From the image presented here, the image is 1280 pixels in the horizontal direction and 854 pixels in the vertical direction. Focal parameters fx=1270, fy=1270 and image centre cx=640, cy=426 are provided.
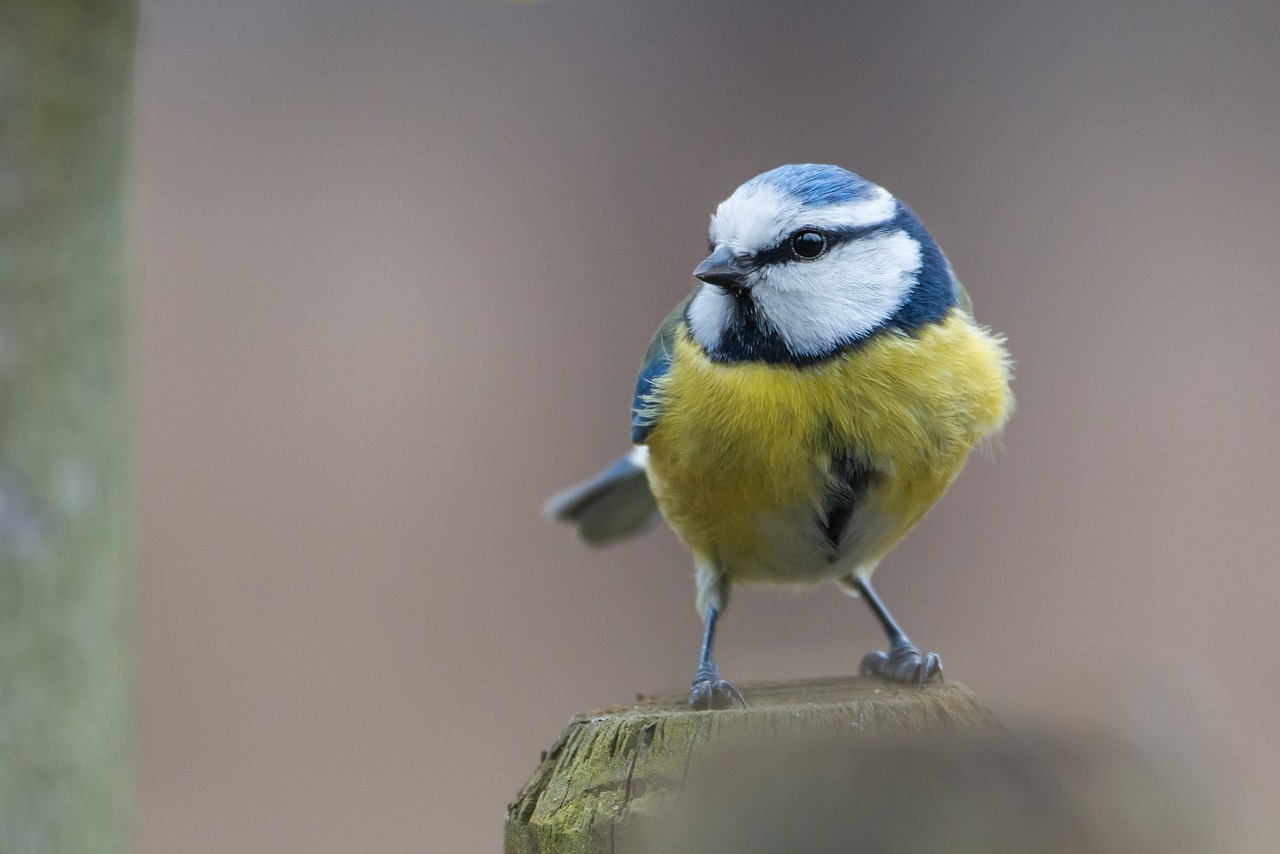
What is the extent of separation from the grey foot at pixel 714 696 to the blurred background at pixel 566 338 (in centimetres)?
178

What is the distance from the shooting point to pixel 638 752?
952 millimetres

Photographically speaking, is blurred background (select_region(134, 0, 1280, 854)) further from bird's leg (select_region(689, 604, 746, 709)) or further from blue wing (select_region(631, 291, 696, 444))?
bird's leg (select_region(689, 604, 746, 709))

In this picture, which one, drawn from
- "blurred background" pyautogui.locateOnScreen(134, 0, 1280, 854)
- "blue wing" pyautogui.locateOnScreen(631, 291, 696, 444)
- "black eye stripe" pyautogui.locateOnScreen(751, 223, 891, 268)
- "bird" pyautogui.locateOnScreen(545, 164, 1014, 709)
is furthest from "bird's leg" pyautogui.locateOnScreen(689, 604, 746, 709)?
"blurred background" pyautogui.locateOnScreen(134, 0, 1280, 854)

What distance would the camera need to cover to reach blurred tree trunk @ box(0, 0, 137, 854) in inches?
40.0

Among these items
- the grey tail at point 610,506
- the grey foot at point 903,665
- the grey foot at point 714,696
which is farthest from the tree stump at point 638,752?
the grey tail at point 610,506

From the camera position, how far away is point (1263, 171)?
332cm

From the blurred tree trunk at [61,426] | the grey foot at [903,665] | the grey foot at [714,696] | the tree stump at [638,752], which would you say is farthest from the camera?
the grey foot at [903,665]

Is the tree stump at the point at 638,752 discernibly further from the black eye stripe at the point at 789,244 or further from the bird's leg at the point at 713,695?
the black eye stripe at the point at 789,244

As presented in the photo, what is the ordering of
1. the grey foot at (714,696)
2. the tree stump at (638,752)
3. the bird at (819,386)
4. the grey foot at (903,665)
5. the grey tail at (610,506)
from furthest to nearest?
the grey tail at (610,506) → the bird at (819,386) → the grey foot at (903,665) → the grey foot at (714,696) → the tree stump at (638,752)

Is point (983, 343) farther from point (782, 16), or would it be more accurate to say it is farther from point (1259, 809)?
point (782, 16)

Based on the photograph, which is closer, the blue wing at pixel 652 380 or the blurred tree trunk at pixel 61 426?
the blurred tree trunk at pixel 61 426

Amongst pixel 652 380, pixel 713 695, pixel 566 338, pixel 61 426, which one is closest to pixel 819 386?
pixel 652 380

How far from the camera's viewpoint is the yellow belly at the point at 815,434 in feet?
5.11

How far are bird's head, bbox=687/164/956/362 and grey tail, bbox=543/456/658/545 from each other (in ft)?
2.09
